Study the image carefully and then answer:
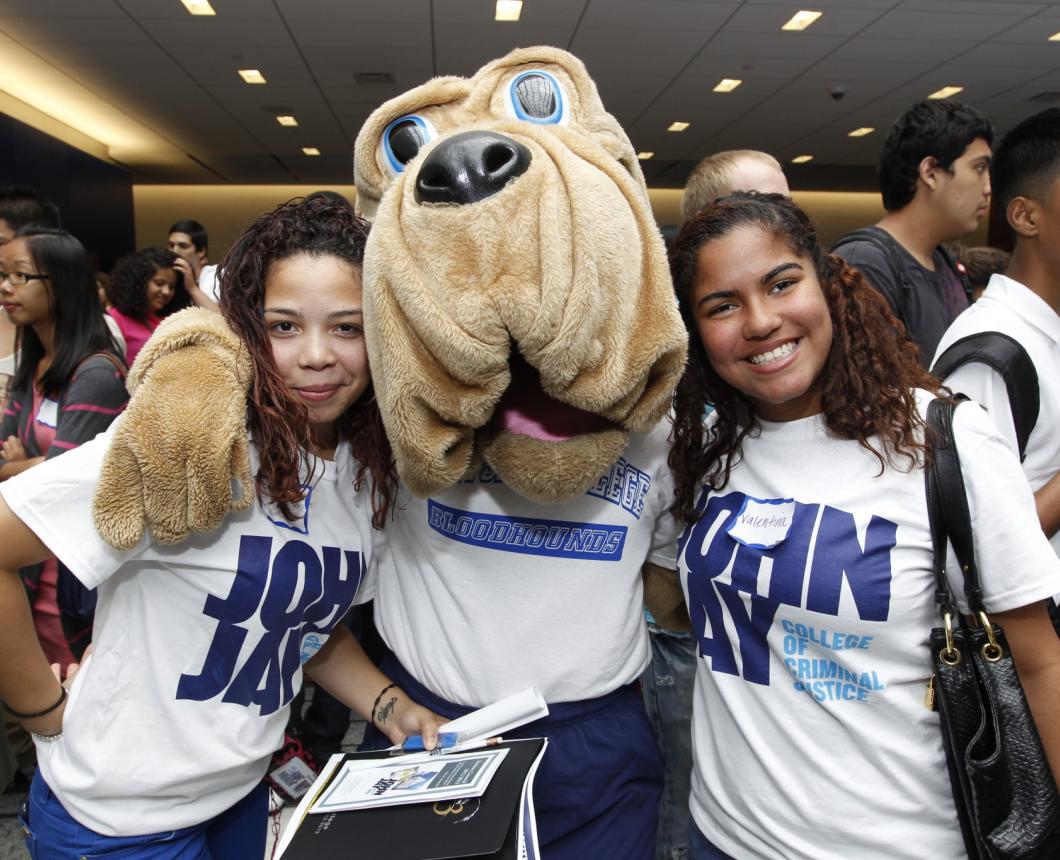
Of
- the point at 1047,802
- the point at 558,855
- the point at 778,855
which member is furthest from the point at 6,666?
the point at 1047,802

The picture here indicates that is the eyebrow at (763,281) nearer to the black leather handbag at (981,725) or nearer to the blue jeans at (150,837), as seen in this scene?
the black leather handbag at (981,725)

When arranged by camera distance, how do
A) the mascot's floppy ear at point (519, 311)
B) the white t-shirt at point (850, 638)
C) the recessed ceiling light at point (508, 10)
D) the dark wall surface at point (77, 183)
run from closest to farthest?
1. the mascot's floppy ear at point (519, 311)
2. the white t-shirt at point (850, 638)
3. the recessed ceiling light at point (508, 10)
4. the dark wall surface at point (77, 183)

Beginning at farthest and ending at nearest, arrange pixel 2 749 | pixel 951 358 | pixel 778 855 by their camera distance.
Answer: pixel 2 749 → pixel 951 358 → pixel 778 855

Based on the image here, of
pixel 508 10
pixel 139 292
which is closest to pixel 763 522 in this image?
pixel 139 292

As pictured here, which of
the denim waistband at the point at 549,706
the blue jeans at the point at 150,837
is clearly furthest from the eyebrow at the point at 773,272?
the blue jeans at the point at 150,837

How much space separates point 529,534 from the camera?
124 centimetres

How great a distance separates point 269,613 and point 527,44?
661cm

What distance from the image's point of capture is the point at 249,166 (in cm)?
1198

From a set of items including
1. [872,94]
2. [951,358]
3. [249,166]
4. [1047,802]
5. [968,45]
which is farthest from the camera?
[249,166]

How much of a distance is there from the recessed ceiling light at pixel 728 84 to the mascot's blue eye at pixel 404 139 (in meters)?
7.73

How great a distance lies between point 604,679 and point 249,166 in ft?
41.1

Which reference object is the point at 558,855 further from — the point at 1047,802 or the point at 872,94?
the point at 872,94

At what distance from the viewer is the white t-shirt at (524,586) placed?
1.25 meters

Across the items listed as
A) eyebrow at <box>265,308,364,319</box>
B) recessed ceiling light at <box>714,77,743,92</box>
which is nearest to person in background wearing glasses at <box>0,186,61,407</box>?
eyebrow at <box>265,308,364,319</box>
